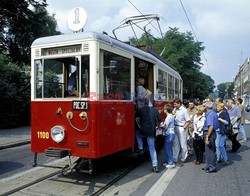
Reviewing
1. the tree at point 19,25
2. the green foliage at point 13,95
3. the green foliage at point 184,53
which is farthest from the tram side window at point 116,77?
the green foliage at point 184,53

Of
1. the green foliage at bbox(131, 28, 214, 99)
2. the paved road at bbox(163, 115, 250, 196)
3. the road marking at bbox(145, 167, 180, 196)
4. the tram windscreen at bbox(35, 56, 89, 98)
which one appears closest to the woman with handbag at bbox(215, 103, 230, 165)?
the paved road at bbox(163, 115, 250, 196)

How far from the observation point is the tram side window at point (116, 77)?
6.80 meters

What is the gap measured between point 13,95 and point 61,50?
486 inches

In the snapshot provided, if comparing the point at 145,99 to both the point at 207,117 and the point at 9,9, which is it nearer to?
the point at 207,117

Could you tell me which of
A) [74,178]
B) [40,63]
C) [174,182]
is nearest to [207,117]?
[174,182]

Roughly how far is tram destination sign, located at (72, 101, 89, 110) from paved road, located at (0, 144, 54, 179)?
8.59 feet

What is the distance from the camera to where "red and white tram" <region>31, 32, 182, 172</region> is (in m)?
6.45

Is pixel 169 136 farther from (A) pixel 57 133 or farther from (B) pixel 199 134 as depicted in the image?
(A) pixel 57 133

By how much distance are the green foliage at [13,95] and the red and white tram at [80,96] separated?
11.5 m

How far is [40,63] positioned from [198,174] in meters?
4.41

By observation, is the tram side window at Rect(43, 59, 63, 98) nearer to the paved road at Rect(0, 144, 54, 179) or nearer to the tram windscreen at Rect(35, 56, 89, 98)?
the tram windscreen at Rect(35, 56, 89, 98)

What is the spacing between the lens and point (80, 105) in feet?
21.3

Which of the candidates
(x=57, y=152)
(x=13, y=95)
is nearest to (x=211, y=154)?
(x=57, y=152)

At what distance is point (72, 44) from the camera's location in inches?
264
